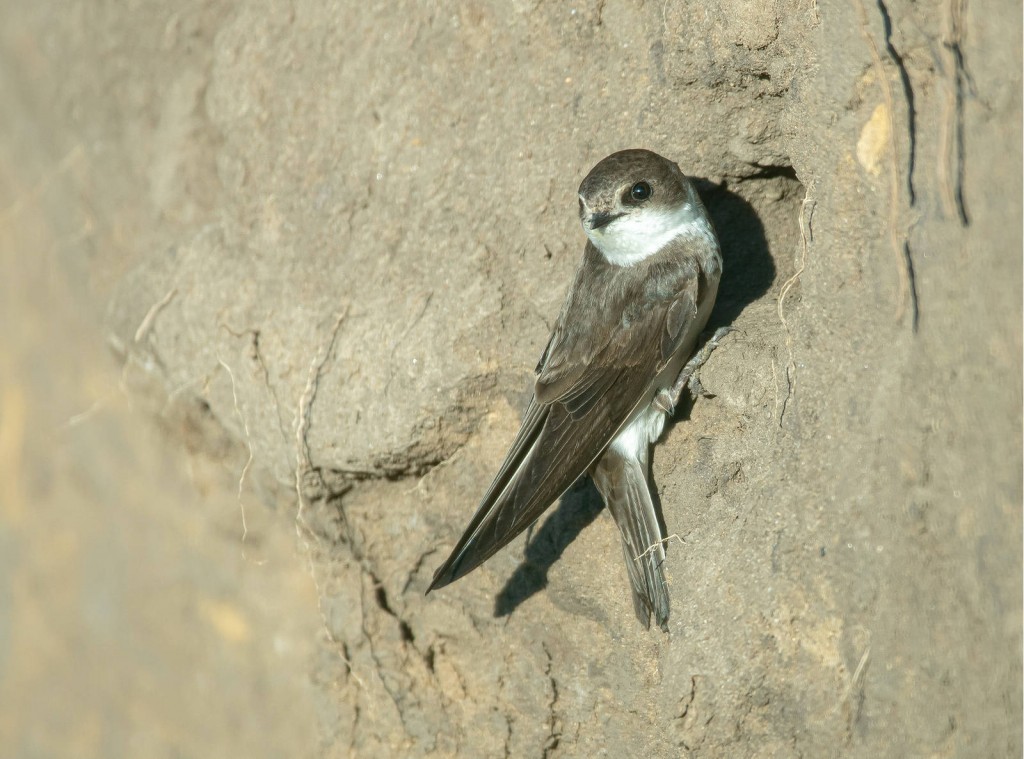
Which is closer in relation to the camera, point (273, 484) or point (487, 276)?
point (487, 276)

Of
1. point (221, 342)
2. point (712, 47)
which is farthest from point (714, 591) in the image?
point (221, 342)

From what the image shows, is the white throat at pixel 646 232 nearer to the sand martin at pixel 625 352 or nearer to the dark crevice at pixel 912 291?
the sand martin at pixel 625 352

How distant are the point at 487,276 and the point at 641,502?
0.56 m

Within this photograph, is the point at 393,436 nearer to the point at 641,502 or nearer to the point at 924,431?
the point at 641,502

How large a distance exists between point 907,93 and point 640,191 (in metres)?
0.60

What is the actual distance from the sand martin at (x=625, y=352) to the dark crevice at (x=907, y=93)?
549mm

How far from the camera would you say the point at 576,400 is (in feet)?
7.00

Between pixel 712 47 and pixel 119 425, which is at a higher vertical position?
pixel 712 47

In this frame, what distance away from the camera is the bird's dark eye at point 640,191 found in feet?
6.96

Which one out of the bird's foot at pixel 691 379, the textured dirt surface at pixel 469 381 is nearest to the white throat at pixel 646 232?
the textured dirt surface at pixel 469 381

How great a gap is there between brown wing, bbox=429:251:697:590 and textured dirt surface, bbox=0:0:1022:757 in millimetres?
132

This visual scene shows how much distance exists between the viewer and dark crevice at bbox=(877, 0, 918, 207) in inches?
63.9

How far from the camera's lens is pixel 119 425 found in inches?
124

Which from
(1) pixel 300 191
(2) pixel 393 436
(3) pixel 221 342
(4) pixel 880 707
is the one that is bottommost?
(4) pixel 880 707
